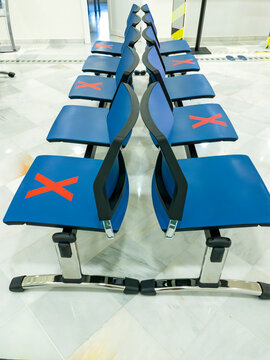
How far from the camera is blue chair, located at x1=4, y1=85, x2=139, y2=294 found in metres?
1.11

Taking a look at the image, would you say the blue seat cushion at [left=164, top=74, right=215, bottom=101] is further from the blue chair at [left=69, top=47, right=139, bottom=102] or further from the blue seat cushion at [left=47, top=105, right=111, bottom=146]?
the blue seat cushion at [left=47, top=105, right=111, bottom=146]

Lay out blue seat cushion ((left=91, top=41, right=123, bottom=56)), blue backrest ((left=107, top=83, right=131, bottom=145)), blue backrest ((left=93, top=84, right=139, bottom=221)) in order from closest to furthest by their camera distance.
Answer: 1. blue backrest ((left=93, top=84, right=139, bottom=221))
2. blue backrest ((left=107, top=83, right=131, bottom=145))
3. blue seat cushion ((left=91, top=41, right=123, bottom=56))

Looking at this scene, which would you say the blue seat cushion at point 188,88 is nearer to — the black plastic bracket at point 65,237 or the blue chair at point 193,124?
the blue chair at point 193,124

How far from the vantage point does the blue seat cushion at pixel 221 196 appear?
1.19 m

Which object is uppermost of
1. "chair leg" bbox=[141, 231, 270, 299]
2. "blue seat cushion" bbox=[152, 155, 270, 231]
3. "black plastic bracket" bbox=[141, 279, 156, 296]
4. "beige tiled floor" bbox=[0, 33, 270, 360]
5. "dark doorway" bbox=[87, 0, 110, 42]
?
"blue seat cushion" bbox=[152, 155, 270, 231]

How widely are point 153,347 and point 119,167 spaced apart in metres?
0.82

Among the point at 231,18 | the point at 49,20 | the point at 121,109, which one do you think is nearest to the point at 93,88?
the point at 121,109

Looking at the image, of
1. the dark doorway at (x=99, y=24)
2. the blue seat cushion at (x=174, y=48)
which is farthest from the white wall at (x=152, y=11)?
the blue seat cushion at (x=174, y=48)

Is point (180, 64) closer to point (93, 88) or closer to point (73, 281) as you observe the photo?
point (93, 88)

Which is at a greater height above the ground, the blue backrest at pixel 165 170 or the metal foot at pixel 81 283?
the blue backrest at pixel 165 170

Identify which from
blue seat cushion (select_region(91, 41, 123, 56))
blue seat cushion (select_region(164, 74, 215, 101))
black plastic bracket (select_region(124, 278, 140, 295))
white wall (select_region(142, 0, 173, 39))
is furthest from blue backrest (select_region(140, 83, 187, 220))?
white wall (select_region(142, 0, 173, 39))

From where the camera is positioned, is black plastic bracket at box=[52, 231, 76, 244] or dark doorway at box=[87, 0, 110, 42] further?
dark doorway at box=[87, 0, 110, 42]

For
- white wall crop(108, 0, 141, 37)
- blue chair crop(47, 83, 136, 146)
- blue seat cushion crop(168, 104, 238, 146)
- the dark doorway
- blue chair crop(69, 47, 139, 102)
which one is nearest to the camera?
blue chair crop(47, 83, 136, 146)

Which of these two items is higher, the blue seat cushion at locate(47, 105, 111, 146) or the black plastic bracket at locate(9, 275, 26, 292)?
the blue seat cushion at locate(47, 105, 111, 146)
